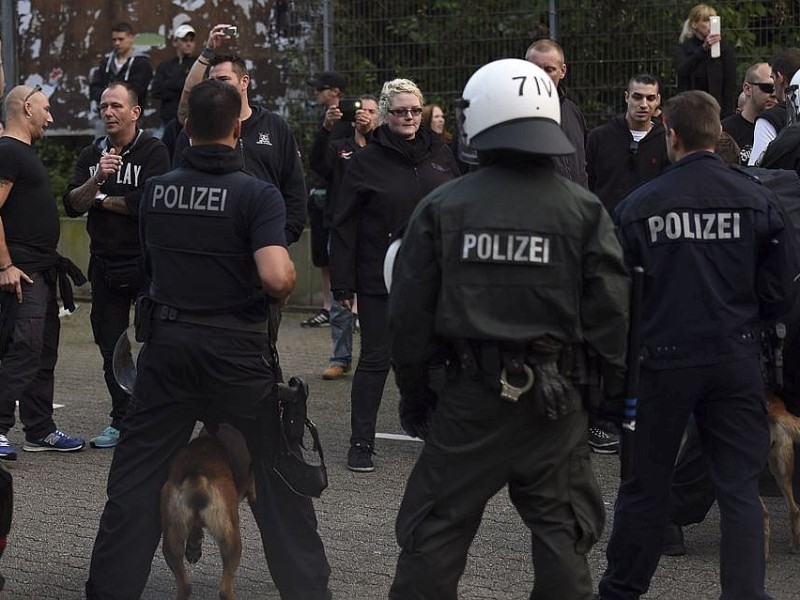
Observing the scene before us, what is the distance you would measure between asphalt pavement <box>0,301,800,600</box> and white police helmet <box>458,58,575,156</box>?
6.81 feet

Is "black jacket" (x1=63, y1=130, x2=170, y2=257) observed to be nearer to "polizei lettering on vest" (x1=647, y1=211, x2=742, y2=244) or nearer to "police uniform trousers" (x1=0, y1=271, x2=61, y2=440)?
"police uniform trousers" (x1=0, y1=271, x2=61, y2=440)

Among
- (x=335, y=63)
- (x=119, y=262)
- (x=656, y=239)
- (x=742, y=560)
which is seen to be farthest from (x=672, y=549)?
(x=335, y=63)

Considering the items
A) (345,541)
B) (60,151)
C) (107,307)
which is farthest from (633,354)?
(60,151)

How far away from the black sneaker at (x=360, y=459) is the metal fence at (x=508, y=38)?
5313 mm

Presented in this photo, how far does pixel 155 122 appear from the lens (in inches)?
545

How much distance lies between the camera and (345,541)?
6.15 meters

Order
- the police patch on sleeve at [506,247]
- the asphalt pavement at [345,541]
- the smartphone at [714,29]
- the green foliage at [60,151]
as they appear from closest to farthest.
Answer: the police patch on sleeve at [506,247], the asphalt pavement at [345,541], the smartphone at [714,29], the green foliage at [60,151]

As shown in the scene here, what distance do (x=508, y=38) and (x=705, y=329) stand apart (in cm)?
795

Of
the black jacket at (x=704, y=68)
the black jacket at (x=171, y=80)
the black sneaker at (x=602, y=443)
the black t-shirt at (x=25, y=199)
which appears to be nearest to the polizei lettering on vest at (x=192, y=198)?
the black t-shirt at (x=25, y=199)

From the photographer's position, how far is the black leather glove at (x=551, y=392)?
399 cm

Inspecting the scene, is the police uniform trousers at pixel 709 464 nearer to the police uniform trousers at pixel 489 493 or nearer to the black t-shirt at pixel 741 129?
the police uniform trousers at pixel 489 493

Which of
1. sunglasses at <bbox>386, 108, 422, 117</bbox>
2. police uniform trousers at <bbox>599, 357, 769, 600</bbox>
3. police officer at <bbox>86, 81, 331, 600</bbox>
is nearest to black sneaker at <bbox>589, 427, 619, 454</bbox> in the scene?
sunglasses at <bbox>386, 108, 422, 117</bbox>

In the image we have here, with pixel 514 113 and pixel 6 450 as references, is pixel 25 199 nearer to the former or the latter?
pixel 6 450

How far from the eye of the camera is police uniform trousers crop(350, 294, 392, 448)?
7.42 m
